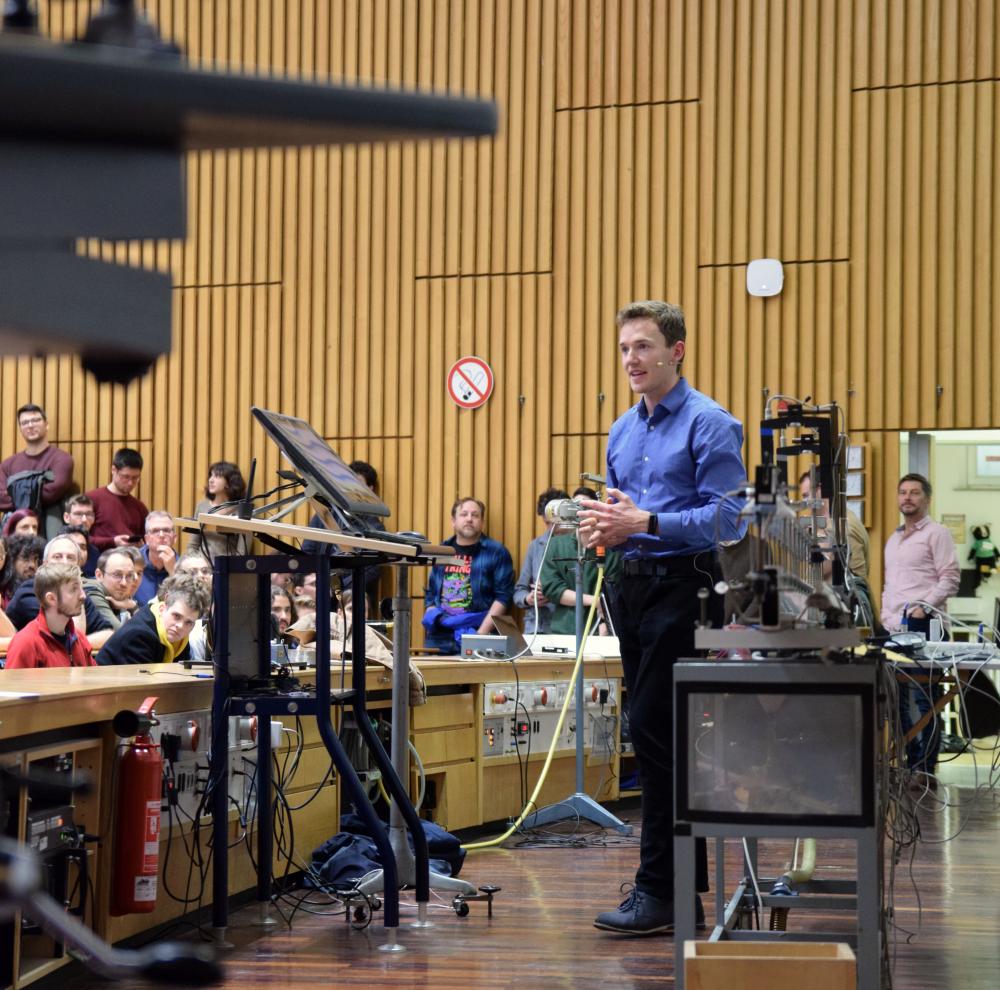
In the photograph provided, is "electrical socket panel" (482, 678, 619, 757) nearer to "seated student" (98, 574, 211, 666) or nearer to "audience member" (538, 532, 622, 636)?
"audience member" (538, 532, 622, 636)

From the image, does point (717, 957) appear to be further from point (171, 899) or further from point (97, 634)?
point (97, 634)

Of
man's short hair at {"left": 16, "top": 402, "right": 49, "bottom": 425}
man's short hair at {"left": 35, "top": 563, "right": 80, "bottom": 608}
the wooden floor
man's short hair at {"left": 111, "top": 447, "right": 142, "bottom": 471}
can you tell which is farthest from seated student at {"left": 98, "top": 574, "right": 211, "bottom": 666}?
man's short hair at {"left": 16, "top": 402, "right": 49, "bottom": 425}

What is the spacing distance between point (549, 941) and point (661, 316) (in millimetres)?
1590

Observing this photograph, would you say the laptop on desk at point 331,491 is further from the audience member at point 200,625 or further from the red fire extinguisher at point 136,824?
the audience member at point 200,625

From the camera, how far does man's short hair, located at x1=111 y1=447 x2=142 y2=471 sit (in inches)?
331

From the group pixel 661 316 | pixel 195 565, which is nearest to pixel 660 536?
pixel 661 316

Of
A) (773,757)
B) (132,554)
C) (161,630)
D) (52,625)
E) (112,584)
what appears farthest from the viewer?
(132,554)

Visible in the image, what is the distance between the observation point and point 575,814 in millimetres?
5719

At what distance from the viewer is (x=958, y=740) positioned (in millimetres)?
8086

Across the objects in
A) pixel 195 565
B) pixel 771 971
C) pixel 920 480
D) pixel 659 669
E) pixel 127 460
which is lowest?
pixel 771 971

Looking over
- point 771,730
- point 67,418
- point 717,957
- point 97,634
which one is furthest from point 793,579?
point 67,418

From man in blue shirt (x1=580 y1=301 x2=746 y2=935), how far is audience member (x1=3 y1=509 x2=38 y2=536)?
418 centimetres

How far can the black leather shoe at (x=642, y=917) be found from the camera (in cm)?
350

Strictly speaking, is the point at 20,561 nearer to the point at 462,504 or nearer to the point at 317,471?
the point at 462,504
